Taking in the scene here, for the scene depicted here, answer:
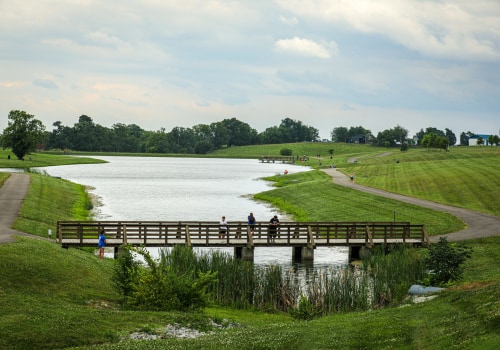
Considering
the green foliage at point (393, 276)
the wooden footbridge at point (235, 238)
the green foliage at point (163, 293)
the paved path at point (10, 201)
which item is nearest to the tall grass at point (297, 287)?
the green foliage at point (393, 276)

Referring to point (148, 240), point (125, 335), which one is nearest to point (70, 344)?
point (125, 335)

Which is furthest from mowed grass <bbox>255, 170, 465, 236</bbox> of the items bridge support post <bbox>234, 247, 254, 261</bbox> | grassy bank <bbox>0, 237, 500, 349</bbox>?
grassy bank <bbox>0, 237, 500, 349</bbox>

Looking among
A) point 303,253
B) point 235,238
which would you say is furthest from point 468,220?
point 235,238

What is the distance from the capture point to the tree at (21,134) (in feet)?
530

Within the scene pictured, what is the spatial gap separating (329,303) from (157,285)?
844 cm

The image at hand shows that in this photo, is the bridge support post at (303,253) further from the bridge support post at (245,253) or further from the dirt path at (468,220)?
the dirt path at (468,220)

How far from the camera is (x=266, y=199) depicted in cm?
9144

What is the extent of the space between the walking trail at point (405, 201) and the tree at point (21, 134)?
257ft

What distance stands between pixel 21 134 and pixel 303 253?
13144cm

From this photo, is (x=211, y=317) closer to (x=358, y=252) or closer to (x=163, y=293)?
(x=163, y=293)

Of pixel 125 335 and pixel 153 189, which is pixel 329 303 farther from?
pixel 153 189

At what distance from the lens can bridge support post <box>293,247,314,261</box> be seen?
46.8 meters

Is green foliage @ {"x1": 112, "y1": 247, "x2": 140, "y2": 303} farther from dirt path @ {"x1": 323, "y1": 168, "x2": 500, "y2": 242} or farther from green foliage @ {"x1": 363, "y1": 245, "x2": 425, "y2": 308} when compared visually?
dirt path @ {"x1": 323, "y1": 168, "x2": 500, "y2": 242}

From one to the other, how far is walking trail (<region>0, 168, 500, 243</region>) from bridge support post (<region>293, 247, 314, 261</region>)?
10123 millimetres
